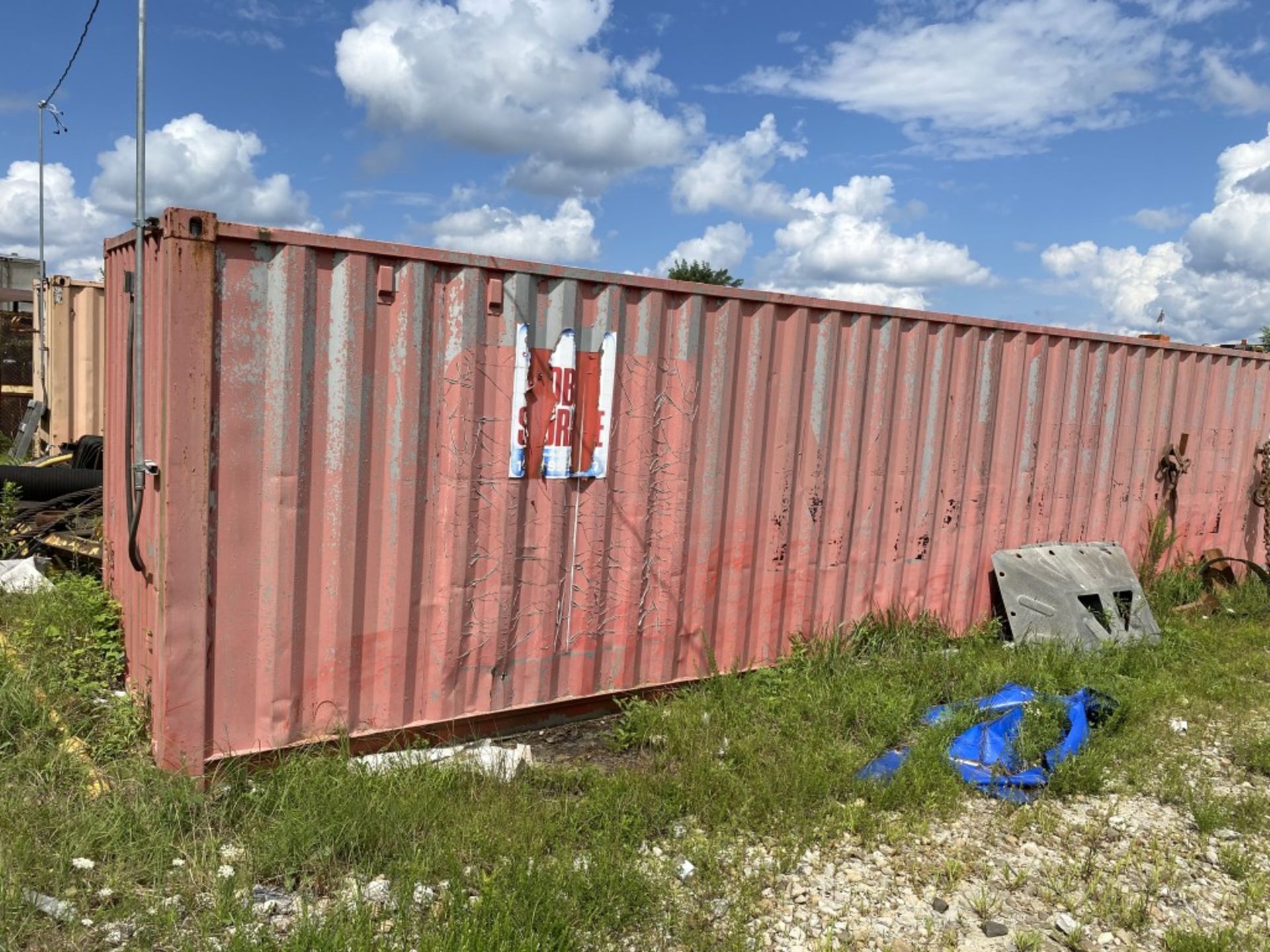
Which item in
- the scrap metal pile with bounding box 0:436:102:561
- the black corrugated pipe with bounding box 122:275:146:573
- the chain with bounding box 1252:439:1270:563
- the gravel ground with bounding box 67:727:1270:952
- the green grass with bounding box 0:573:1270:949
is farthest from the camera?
the chain with bounding box 1252:439:1270:563

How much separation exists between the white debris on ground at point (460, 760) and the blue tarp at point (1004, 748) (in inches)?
57.4

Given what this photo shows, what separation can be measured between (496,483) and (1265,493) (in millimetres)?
Answer: 7195

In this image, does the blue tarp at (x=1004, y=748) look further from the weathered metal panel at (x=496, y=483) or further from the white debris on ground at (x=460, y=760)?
the white debris on ground at (x=460, y=760)

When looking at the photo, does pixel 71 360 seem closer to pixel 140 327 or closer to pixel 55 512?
pixel 55 512

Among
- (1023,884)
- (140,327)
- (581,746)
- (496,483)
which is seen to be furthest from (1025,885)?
(140,327)

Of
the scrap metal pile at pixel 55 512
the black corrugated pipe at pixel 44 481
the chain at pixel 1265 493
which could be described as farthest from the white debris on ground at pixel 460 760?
the chain at pixel 1265 493

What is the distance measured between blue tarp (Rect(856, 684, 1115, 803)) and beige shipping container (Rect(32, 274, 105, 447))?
9.49 meters

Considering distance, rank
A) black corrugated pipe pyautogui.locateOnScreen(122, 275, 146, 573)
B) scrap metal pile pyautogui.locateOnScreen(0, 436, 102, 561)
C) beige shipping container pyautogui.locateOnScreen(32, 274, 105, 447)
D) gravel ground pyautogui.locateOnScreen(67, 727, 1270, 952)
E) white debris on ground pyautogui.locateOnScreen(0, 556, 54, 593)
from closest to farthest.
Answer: gravel ground pyautogui.locateOnScreen(67, 727, 1270, 952) → black corrugated pipe pyautogui.locateOnScreen(122, 275, 146, 573) → white debris on ground pyautogui.locateOnScreen(0, 556, 54, 593) → scrap metal pile pyautogui.locateOnScreen(0, 436, 102, 561) → beige shipping container pyautogui.locateOnScreen(32, 274, 105, 447)

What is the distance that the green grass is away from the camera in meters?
2.75

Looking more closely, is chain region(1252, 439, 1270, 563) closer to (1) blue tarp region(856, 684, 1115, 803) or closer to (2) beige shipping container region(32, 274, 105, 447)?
(1) blue tarp region(856, 684, 1115, 803)

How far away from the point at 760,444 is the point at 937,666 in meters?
1.64

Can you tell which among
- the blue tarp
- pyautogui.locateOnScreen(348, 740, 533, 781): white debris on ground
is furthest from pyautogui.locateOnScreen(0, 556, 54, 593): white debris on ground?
the blue tarp

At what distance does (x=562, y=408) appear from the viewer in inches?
165

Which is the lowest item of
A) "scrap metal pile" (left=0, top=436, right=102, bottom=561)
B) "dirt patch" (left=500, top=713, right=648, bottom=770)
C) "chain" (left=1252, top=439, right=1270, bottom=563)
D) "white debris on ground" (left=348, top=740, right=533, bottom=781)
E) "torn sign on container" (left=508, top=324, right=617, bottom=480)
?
"dirt patch" (left=500, top=713, right=648, bottom=770)
